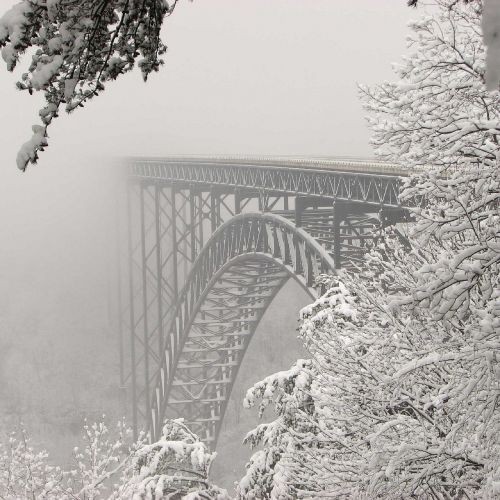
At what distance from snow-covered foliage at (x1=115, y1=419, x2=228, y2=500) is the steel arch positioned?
14.3m

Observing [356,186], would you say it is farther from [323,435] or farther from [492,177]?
[492,177]

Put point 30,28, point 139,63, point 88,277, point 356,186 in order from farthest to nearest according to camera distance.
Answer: point 88,277, point 356,186, point 139,63, point 30,28

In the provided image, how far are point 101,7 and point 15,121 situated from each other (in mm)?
115289

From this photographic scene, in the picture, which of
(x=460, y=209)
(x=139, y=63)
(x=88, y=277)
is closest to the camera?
(x=139, y=63)

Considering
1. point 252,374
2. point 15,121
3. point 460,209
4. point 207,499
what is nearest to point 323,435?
point 207,499

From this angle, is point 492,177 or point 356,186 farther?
point 356,186

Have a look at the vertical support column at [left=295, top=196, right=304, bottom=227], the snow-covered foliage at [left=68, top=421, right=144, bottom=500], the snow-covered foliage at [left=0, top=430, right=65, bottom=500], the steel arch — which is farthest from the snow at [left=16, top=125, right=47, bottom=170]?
the steel arch

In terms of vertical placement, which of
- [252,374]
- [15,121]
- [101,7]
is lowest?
[252,374]

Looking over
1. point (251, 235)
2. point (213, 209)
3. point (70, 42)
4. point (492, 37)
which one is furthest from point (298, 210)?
point (492, 37)

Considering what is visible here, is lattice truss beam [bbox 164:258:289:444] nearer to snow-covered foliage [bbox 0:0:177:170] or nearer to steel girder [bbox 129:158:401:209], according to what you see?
steel girder [bbox 129:158:401:209]

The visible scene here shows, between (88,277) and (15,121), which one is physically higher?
(15,121)

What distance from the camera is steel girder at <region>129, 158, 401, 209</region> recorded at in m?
16.8

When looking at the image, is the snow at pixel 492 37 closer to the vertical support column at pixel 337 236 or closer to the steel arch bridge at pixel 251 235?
the steel arch bridge at pixel 251 235

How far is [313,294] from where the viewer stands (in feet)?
64.5
